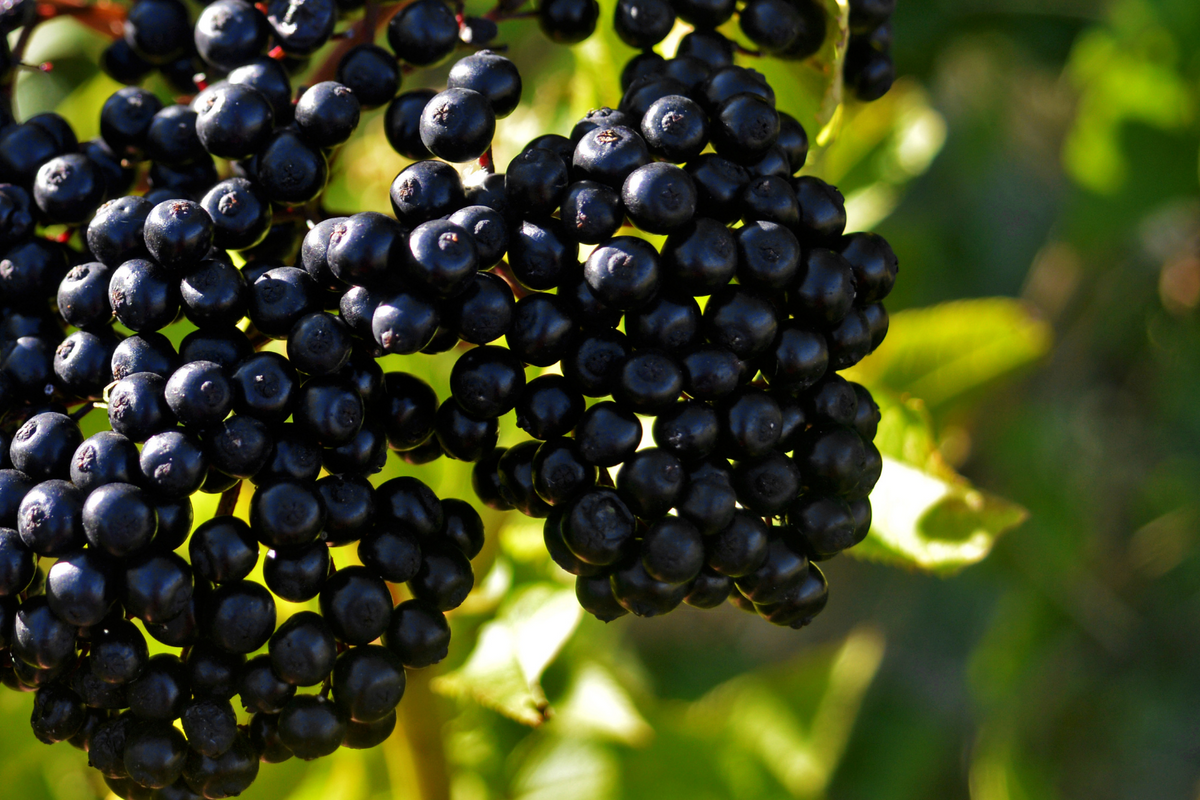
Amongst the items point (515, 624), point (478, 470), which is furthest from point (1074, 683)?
point (478, 470)

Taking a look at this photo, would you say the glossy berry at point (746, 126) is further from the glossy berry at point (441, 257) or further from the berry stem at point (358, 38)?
the berry stem at point (358, 38)

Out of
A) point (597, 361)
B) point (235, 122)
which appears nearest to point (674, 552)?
point (597, 361)

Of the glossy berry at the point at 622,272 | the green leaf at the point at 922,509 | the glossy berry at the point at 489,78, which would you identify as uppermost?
the glossy berry at the point at 489,78

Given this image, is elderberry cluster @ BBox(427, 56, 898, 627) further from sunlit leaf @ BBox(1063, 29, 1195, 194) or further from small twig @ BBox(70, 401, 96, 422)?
sunlit leaf @ BBox(1063, 29, 1195, 194)

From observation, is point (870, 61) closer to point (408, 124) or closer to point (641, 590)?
point (408, 124)

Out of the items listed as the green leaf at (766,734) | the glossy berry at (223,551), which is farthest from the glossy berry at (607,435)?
the green leaf at (766,734)

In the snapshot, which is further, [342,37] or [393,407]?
[342,37]

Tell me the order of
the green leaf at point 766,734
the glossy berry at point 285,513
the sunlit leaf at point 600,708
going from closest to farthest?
the glossy berry at point 285,513 → the sunlit leaf at point 600,708 → the green leaf at point 766,734
